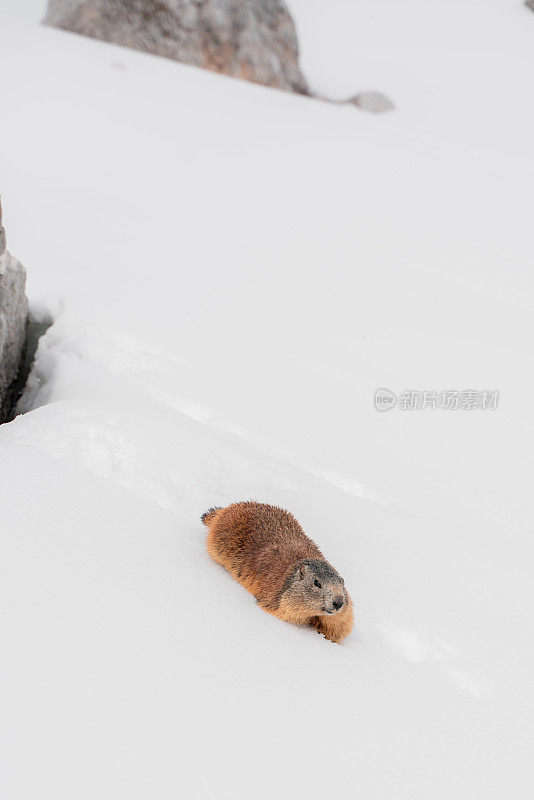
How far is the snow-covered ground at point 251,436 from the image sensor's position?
2084mm

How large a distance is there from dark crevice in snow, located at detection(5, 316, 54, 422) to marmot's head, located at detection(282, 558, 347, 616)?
8.27 feet

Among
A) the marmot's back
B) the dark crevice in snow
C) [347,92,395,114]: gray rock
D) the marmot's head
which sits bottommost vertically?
the dark crevice in snow

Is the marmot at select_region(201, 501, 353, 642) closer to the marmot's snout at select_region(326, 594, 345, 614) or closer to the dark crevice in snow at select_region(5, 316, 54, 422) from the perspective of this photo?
the marmot's snout at select_region(326, 594, 345, 614)

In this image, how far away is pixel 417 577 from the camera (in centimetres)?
331

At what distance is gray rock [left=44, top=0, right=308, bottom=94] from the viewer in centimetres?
1004

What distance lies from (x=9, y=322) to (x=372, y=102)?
345 inches

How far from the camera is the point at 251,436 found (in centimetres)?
424

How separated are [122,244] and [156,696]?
5107 mm

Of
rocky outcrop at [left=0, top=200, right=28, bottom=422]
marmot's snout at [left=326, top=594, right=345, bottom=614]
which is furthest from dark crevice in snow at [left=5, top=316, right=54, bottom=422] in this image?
marmot's snout at [left=326, top=594, right=345, bottom=614]

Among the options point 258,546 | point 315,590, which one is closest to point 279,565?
point 258,546

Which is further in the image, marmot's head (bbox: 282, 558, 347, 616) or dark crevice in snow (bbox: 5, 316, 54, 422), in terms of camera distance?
dark crevice in snow (bbox: 5, 316, 54, 422)

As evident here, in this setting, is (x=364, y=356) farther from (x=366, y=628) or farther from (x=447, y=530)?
(x=366, y=628)

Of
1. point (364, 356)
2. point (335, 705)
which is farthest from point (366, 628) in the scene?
point (364, 356)

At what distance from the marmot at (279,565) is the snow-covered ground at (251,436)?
0.11 metres
